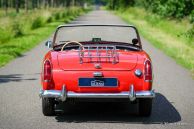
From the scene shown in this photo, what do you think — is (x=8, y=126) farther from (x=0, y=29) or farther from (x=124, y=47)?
(x=0, y=29)

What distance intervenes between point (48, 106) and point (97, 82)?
34.4 inches

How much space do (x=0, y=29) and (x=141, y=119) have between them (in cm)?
1652

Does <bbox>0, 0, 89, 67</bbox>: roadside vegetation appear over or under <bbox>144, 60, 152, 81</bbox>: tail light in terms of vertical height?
under

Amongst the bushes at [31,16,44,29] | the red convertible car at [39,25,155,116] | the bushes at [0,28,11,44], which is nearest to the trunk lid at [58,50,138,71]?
the red convertible car at [39,25,155,116]

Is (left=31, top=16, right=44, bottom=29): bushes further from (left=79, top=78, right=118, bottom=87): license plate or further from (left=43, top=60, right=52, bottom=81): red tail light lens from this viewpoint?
(left=79, top=78, right=118, bottom=87): license plate

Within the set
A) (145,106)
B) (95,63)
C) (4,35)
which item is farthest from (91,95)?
(4,35)

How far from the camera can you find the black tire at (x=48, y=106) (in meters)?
6.84

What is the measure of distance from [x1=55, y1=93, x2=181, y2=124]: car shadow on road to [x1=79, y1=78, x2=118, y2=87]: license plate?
559 millimetres

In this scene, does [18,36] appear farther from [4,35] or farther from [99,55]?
[99,55]

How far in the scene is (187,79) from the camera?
1087 cm

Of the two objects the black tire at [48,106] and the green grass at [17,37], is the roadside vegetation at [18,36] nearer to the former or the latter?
the green grass at [17,37]

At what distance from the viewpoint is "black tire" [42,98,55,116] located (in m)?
6.84

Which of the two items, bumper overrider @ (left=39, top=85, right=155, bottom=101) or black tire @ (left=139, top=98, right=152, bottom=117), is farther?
black tire @ (left=139, top=98, right=152, bottom=117)

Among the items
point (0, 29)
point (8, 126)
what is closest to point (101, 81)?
point (8, 126)
